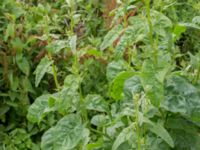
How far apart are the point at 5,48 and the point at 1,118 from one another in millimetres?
461

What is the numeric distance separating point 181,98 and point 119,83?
0.23 meters

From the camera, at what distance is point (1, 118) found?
3141mm

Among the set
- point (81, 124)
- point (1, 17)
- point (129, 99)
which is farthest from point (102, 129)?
point (1, 17)

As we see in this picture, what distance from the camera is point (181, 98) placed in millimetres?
1739

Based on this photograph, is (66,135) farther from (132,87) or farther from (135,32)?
(135,32)

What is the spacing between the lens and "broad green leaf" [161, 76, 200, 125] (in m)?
1.72

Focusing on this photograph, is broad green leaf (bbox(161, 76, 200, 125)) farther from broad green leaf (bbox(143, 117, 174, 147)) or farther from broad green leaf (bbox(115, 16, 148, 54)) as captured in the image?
broad green leaf (bbox(115, 16, 148, 54))

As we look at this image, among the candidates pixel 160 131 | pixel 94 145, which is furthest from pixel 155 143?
pixel 94 145

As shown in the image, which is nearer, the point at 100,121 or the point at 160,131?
the point at 160,131

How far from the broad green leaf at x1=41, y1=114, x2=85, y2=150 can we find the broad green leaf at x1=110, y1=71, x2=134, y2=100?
19cm

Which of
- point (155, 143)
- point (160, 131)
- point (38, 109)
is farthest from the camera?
point (38, 109)

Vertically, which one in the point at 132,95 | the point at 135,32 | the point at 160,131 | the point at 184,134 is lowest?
the point at 184,134

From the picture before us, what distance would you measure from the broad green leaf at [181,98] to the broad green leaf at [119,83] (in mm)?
159

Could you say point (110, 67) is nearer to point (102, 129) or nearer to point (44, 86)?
point (102, 129)
